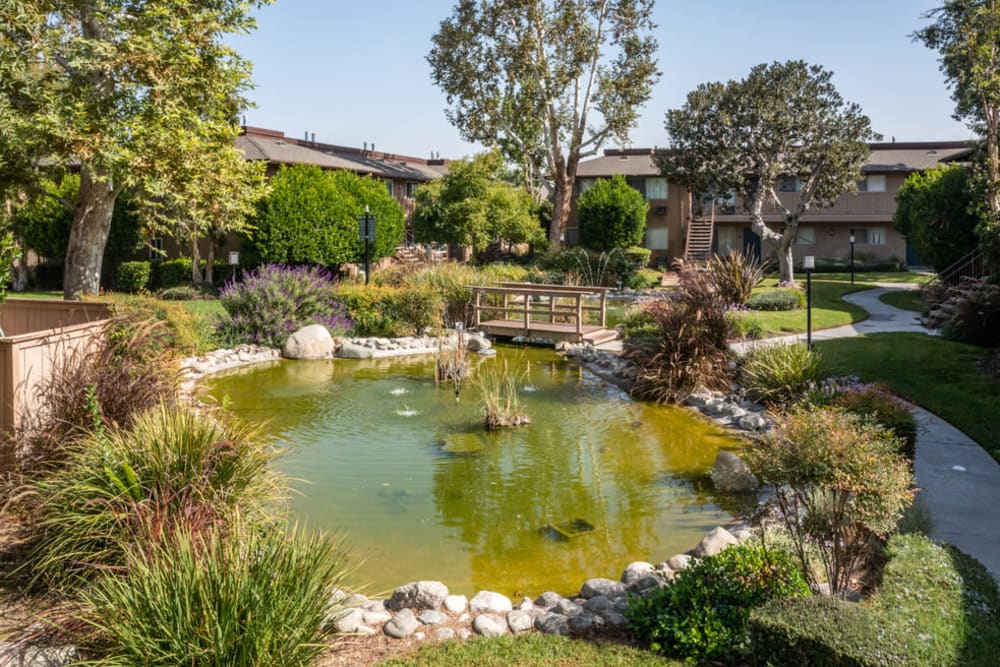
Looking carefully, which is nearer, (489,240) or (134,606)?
(134,606)

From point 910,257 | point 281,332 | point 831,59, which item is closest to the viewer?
point 281,332

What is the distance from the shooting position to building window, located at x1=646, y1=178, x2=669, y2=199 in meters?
41.7

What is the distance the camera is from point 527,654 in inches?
178

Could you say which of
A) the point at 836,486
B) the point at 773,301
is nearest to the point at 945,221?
the point at 773,301

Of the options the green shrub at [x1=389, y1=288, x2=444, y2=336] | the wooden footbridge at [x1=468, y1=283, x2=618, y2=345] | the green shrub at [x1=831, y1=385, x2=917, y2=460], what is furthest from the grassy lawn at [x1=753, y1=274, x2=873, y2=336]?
the green shrub at [x1=831, y1=385, x2=917, y2=460]

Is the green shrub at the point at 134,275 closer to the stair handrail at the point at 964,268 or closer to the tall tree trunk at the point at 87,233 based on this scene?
the tall tree trunk at the point at 87,233

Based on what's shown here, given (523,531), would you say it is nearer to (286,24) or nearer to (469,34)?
(286,24)

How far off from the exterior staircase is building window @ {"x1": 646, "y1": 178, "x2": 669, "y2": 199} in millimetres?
2308

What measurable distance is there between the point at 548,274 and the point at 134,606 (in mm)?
25097

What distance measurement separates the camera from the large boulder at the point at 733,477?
8.36 m

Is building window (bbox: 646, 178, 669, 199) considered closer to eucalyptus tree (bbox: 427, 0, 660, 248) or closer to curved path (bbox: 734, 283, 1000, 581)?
eucalyptus tree (bbox: 427, 0, 660, 248)

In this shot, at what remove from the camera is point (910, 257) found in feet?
140

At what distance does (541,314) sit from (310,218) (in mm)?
12817

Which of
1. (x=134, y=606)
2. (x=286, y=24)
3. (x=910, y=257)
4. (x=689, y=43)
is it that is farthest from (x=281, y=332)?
(x=910, y=257)
